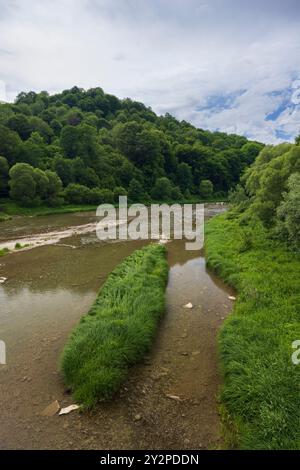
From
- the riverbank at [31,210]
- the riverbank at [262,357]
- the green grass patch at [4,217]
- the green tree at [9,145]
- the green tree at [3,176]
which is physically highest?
the green tree at [9,145]

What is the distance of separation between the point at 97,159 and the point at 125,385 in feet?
250

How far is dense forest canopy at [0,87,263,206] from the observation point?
56438mm

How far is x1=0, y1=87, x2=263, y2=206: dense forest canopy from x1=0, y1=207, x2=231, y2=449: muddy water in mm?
41660

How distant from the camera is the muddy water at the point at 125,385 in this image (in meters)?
6.73

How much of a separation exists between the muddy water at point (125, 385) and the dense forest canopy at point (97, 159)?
4166 cm

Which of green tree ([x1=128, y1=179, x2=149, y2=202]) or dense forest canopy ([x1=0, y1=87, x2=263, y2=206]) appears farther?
green tree ([x1=128, y1=179, x2=149, y2=202])

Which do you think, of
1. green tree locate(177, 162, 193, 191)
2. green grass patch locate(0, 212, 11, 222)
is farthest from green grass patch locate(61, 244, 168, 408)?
green tree locate(177, 162, 193, 191)

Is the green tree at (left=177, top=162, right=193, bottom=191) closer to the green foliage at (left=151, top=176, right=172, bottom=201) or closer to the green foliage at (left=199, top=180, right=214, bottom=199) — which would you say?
the green foliage at (left=199, top=180, right=214, bottom=199)

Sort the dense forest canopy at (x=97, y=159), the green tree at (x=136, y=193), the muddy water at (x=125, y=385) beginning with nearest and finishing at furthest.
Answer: the muddy water at (x=125, y=385) < the dense forest canopy at (x=97, y=159) < the green tree at (x=136, y=193)

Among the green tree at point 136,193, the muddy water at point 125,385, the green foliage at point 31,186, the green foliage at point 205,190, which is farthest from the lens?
the green foliage at point 205,190

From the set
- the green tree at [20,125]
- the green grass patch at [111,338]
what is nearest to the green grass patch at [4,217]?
the green grass patch at [111,338]

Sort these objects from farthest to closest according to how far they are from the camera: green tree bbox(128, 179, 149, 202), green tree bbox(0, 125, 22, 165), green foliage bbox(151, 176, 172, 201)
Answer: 1. green foliage bbox(151, 176, 172, 201)
2. green tree bbox(128, 179, 149, 202)
3. green tree bbox(0, 125, 22, 165)

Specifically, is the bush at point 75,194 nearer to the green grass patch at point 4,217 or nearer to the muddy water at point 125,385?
the green grass patch at point 4,217

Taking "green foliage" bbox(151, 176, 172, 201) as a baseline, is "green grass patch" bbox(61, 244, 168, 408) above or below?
below
